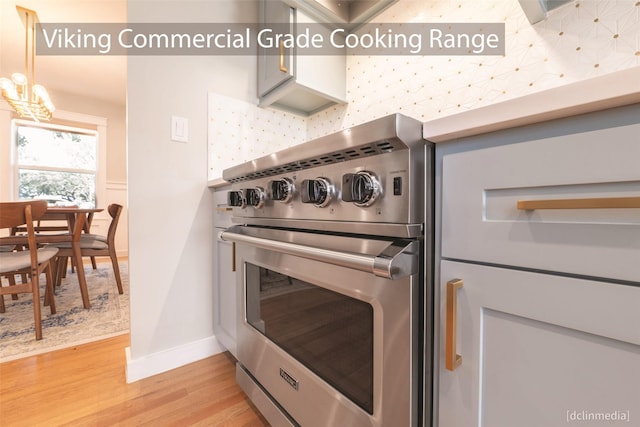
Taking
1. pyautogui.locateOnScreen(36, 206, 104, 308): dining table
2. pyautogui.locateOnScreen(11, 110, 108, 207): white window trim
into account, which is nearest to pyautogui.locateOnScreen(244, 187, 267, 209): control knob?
pyautogui.locateOnScreen(36, 206, 104, 308): dining table

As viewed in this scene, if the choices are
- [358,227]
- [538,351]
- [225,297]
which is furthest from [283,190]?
[225,297]

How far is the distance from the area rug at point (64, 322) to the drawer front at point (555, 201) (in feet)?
6.76

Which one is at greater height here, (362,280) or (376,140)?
(376,140)

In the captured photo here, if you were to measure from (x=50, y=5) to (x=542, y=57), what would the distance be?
356 centimetres

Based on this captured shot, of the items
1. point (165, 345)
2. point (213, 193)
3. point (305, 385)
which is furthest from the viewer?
point (213, 193)

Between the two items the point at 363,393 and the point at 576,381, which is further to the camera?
the point at 363,393

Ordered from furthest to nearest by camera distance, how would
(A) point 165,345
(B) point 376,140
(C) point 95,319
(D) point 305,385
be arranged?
(C) point 95,319
(A) point 165,345
(D) point 305,385
(B) point 376,140

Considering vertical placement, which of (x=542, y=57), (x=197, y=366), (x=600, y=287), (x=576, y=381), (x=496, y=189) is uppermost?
(x=542, y=57)

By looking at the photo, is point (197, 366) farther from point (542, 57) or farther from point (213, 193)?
point (542, 57)

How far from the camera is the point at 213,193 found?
1.44 m

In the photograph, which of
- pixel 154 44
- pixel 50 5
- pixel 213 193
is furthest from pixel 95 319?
pixel 50 5

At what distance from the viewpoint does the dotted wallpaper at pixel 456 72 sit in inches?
30.6

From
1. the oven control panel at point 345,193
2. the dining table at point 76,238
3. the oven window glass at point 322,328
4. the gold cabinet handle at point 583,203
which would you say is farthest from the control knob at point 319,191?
the dining table at point 76,238

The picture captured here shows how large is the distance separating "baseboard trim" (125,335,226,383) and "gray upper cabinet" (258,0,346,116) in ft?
4.63
